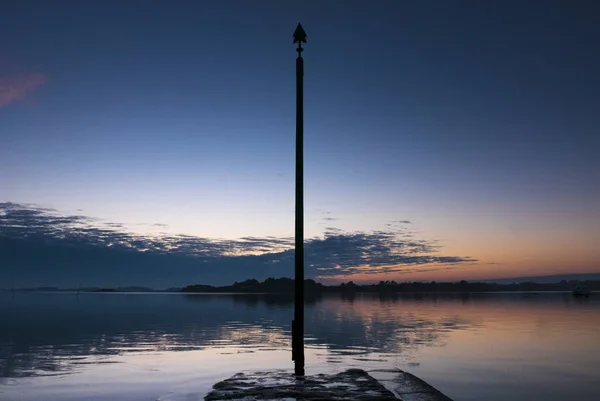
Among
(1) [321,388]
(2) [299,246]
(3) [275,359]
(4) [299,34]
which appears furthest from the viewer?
(3) [275,359]

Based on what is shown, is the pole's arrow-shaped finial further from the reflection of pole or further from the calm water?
the calm water

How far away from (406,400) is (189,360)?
14843 mm

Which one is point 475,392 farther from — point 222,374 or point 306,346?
point 306,346

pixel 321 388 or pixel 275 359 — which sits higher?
pixel 321 388

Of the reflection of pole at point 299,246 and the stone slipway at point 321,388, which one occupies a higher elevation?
the reflection of pole at point 299,246

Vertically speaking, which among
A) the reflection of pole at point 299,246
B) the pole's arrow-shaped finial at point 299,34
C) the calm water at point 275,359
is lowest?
the calm water at point 275,359

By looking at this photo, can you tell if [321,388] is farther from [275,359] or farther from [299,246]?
[275,359]

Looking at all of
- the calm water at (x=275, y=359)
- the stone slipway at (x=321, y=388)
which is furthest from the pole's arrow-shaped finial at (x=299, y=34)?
the calm water at (x=275, y=359)

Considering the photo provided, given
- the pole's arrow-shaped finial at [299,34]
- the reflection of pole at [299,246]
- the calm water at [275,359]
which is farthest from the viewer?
the calm water at [275,359]

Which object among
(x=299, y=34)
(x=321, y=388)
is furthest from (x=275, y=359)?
(x=299, y=34)

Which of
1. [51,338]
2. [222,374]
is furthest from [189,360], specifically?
[51,338]

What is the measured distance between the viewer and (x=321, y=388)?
14844 mm

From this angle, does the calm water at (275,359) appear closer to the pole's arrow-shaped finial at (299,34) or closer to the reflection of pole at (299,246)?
the reflection of pole at (299,246)

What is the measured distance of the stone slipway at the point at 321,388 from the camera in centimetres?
1372
